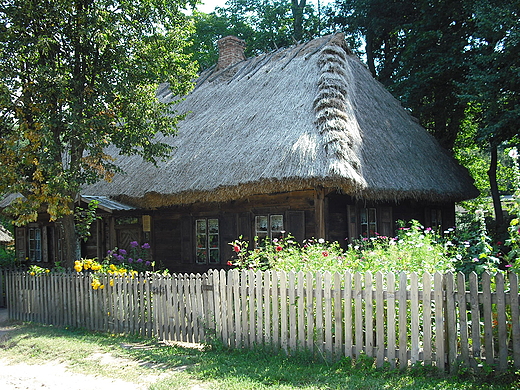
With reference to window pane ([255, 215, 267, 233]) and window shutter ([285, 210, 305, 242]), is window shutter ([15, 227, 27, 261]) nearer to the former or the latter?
window pane ([255, 215, 267, 233])

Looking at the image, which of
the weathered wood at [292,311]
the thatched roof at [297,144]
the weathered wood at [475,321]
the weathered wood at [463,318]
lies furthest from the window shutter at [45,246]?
the weathered wood at [475,321]

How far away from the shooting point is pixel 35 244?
1628 cm

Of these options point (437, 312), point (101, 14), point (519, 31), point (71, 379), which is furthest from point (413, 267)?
point (519, 31)

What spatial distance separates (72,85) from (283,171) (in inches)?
181

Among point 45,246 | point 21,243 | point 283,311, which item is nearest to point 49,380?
point 283,311

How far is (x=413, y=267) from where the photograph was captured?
6.05 metres

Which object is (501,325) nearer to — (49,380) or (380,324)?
(380,324)

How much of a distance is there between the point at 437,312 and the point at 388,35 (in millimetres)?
19609

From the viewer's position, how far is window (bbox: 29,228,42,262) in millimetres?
16094

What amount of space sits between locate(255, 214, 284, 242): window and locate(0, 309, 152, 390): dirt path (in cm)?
622

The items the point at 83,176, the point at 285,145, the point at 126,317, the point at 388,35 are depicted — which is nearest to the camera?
the point at 126,317

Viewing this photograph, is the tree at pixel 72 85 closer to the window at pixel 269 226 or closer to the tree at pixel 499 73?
the window at pixel 269 226

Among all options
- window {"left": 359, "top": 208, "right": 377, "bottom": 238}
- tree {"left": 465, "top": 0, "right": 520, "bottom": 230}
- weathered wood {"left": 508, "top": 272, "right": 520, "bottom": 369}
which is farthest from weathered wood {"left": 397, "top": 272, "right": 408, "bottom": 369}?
tree {"left": 465, "top": 0, "right": 520, "bottom": 230}

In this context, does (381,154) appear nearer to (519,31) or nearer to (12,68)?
(519,31)
